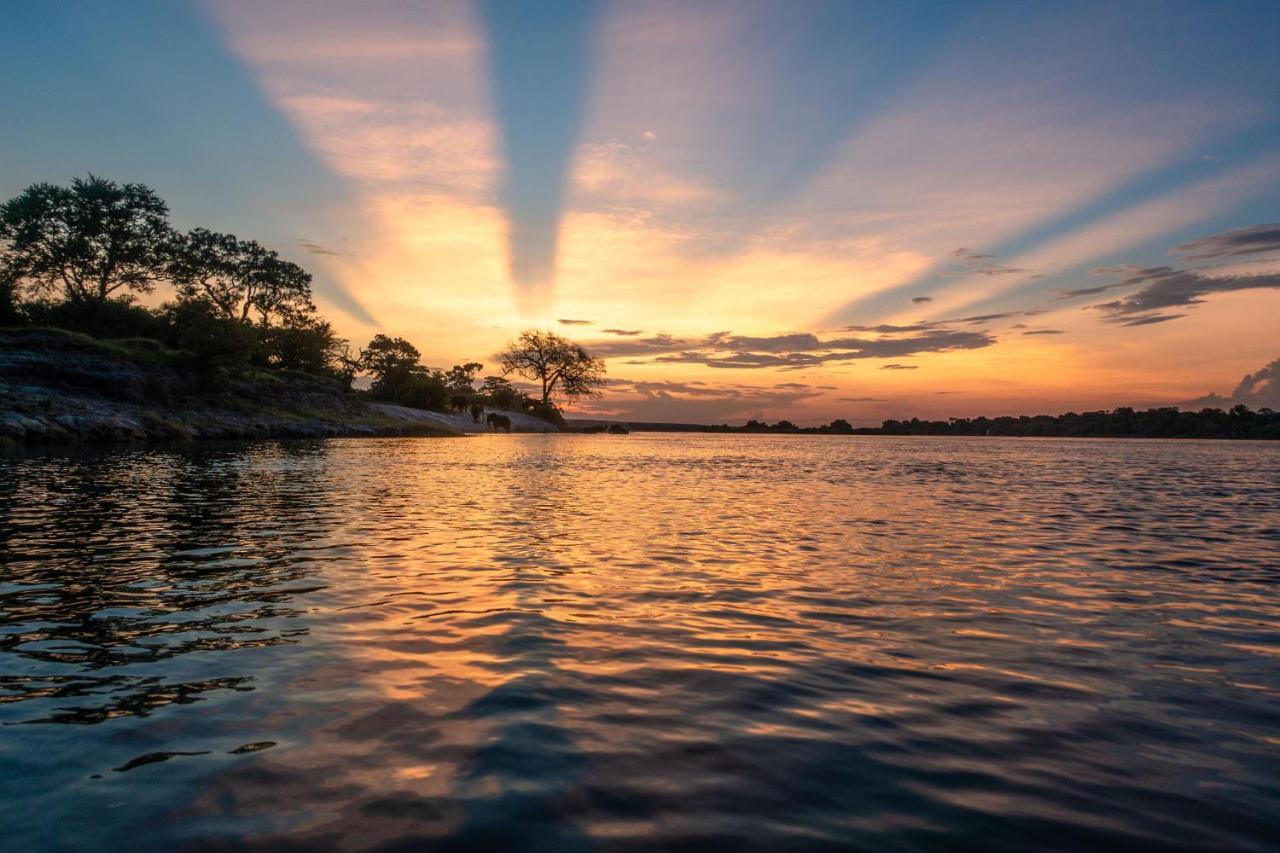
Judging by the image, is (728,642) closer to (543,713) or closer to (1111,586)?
(543,713)

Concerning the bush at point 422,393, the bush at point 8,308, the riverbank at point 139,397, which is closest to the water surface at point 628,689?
the riverbank at point 139,397

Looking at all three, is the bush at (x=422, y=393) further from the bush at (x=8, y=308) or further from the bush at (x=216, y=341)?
the bush at (x=8, y=308)

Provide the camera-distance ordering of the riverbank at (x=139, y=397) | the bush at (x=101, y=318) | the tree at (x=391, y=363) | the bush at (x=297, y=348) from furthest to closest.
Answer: the tree at (x=391, y=363) → the bush at (x=297, y=348) → the bush at (x=101, y=318) → the riverbank at (x=139, y=397)

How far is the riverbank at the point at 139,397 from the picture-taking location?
47000mm

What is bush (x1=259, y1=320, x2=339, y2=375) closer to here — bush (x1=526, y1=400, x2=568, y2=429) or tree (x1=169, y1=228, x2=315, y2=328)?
tree (x1=169, y1=228, x2=315, y2=328)

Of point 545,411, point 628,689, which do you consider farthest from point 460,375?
point 628,689

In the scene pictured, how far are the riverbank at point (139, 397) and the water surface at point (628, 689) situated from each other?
133 ft

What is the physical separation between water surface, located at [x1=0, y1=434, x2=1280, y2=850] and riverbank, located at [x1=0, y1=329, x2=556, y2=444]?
40686mm

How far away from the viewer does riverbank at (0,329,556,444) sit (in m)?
47.0

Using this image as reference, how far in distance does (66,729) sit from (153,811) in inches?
79.2

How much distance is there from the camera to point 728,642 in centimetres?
840

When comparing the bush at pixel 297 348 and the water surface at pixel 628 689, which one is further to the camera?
the bush at pixel 297 348

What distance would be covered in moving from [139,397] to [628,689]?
210 feet


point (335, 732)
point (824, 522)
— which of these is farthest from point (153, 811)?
point (824, 522)
